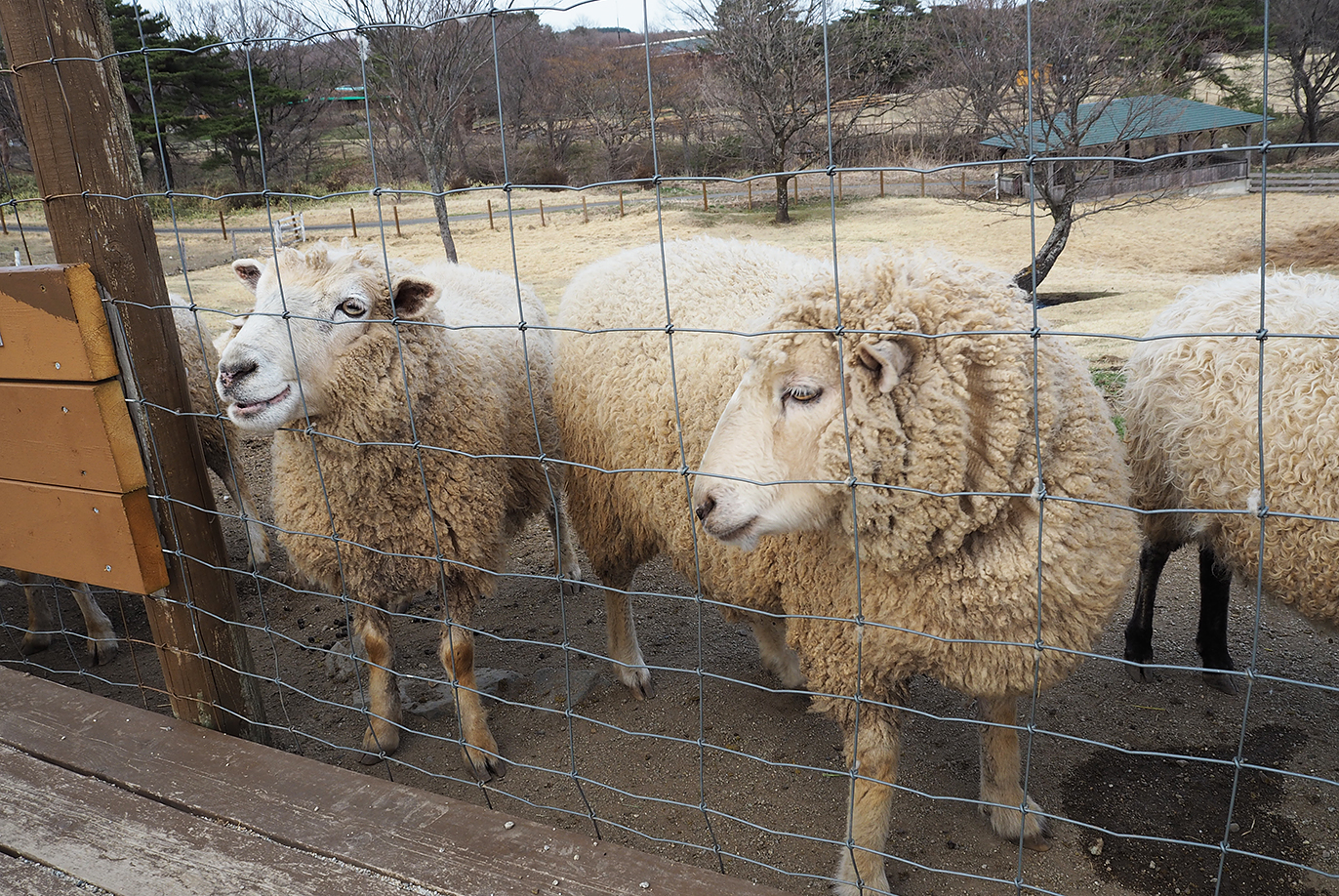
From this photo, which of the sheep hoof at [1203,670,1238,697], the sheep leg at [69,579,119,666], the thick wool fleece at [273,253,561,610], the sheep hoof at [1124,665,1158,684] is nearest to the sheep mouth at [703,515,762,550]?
the thick wool fleece at [273,253,561,610]

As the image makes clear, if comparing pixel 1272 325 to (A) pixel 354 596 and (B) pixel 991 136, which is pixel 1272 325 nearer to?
(A) pixel 354 596

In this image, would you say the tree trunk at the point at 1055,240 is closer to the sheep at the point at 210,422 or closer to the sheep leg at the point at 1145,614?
the sheep leg at the point at 1145,614

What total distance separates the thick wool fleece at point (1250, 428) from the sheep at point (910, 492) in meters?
0.44

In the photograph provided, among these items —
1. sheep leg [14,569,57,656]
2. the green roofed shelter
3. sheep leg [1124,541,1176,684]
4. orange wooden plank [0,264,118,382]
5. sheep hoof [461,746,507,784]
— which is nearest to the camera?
orange wooden plank [0,264,118,382]

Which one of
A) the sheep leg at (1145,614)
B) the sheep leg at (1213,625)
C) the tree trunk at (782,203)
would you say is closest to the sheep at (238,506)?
the sheep leg at (1145,614)

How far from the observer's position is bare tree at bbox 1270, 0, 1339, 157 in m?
7.22

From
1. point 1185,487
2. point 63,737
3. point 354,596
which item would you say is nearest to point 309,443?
point 354,596

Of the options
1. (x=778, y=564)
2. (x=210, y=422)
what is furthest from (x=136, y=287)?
(x=210, y=422)

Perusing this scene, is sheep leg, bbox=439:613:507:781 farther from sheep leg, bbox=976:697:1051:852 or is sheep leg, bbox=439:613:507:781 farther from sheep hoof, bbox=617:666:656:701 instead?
sheep leg, bbox=976:697:1051:852

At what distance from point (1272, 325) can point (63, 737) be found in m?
3.67

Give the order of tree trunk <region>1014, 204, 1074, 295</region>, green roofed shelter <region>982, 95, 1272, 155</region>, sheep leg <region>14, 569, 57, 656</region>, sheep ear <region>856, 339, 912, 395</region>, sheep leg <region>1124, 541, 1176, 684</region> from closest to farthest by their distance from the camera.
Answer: sheep ear <region>856, 339, 912, 395</region>
sheep leg <region>1124, 541, 1176, 684</region>
sheep leg <region>14, 569, 57, 656</region>
green roofed shelter <region>982, 95, 1272, 155</region>
tree trunk <region>1014, 204, 1074, 295</region>

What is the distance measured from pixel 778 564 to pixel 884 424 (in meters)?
0.73

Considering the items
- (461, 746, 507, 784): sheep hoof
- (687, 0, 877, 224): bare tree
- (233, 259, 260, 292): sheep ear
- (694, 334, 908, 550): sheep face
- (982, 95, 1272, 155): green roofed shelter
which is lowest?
(461, 746, 507, 784): sheep hoof

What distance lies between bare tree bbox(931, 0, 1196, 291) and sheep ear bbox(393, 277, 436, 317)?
726 cm
